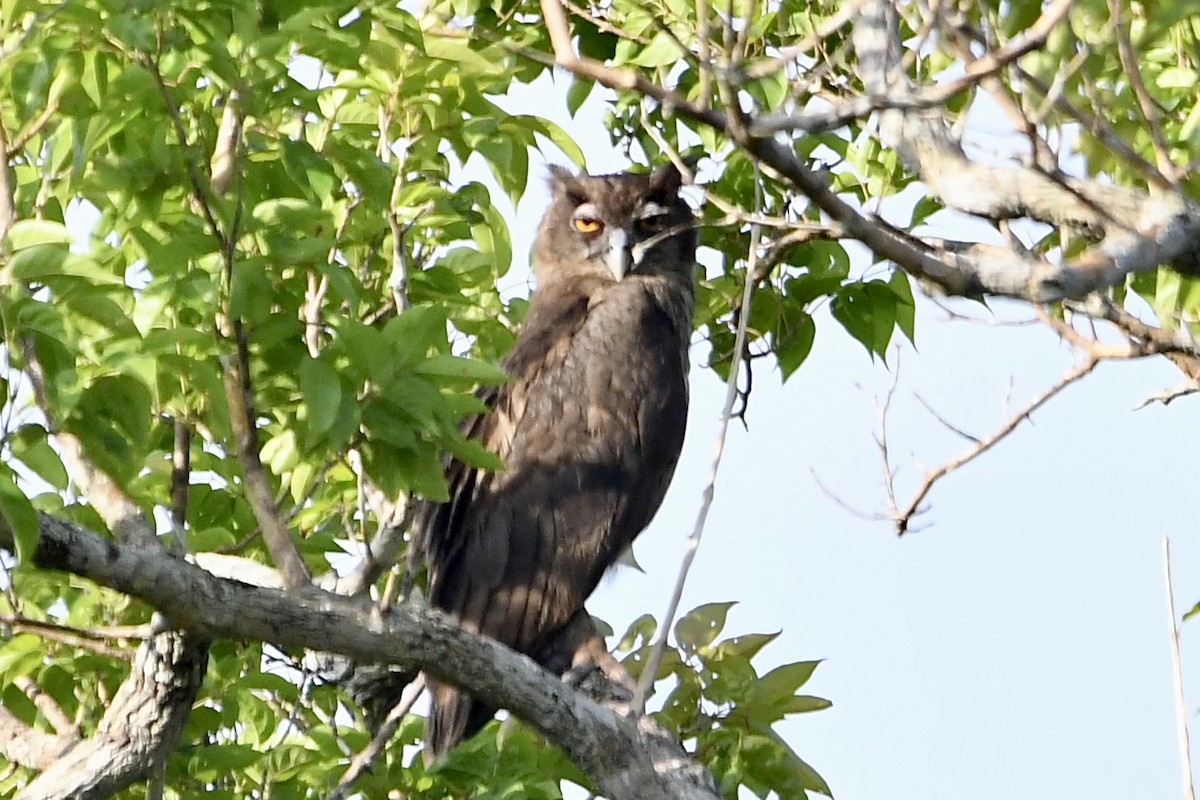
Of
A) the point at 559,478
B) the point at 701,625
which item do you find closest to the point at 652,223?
the point at 559,478

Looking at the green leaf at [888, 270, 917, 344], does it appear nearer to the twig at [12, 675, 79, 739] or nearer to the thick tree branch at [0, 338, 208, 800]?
the thick tree branch at [0, 338, 208, 800]

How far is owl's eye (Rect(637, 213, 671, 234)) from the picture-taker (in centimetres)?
529

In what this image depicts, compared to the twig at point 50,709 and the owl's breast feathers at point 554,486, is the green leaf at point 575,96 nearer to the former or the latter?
the owl's breast feathers at point 554,486

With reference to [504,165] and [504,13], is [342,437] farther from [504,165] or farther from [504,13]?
[504,13]

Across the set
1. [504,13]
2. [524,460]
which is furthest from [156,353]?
[524,460]

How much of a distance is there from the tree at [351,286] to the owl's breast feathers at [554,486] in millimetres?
609

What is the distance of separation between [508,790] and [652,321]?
80.7 inches

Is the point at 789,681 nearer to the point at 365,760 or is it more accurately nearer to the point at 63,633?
the point at 365,760

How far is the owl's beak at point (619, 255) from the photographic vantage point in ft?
16.8

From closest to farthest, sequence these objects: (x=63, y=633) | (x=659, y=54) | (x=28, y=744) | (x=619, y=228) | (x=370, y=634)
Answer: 1. (x=370, y=634)
2. (x=63, y=633)
3. (x=28, y=744)
4. (x=659, y=54)
5. (x=619, y=228)

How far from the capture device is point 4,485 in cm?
204

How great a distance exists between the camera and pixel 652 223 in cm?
530

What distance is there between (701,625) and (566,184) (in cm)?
218

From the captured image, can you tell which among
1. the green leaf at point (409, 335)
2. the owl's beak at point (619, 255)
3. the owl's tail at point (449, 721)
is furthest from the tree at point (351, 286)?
the owl's beak at point (619, 255)
